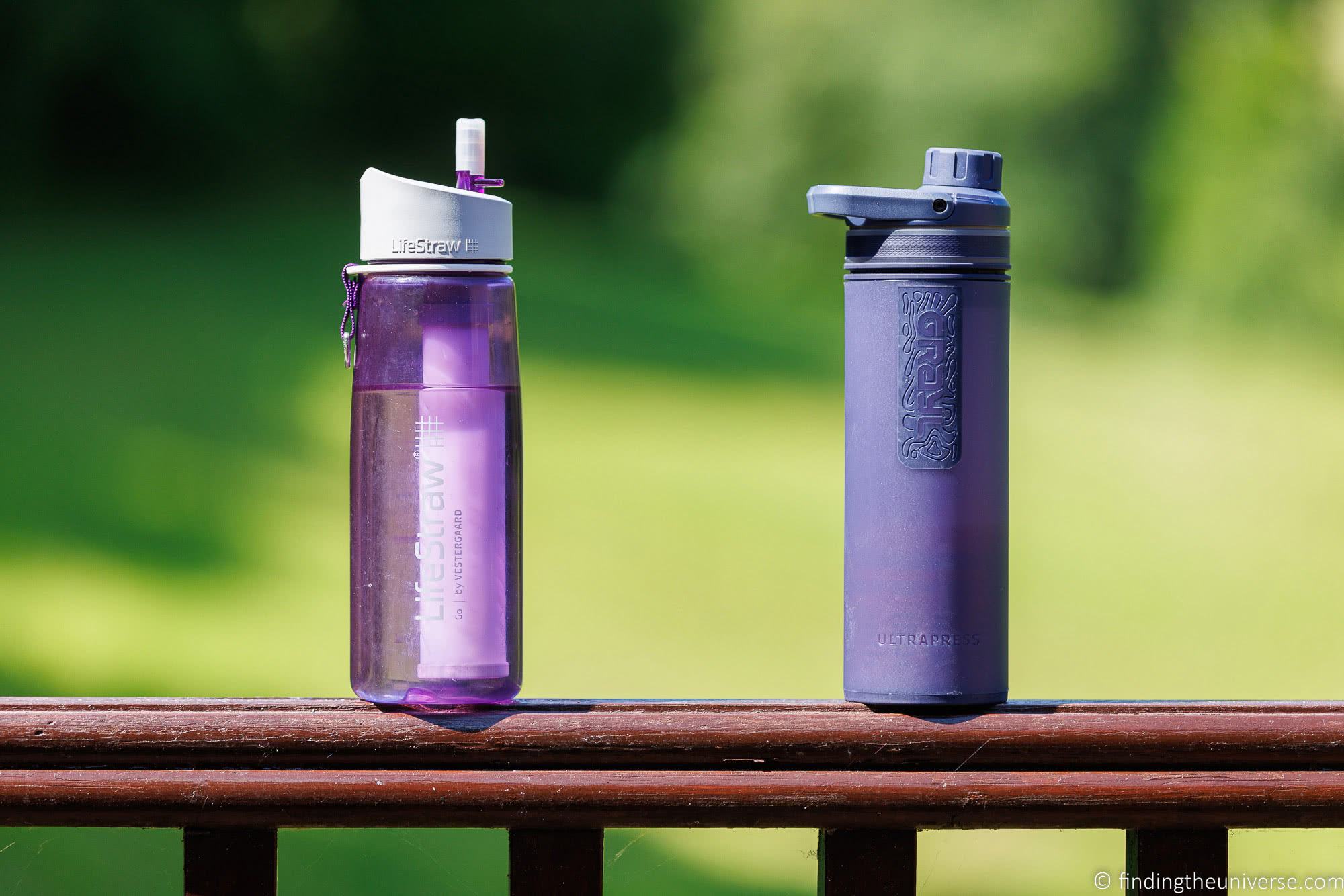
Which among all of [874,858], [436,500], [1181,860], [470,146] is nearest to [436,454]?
[436,500]

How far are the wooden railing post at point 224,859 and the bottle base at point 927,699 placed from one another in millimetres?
248

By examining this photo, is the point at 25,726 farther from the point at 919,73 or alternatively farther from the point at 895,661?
the point at 919,73

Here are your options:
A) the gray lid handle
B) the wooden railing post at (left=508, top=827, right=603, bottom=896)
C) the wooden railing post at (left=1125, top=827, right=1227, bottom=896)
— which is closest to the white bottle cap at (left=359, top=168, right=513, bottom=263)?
the gray lid handle

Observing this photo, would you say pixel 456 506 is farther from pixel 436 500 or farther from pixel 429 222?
pixel 429 222

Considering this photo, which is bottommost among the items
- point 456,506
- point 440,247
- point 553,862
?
point 553,862

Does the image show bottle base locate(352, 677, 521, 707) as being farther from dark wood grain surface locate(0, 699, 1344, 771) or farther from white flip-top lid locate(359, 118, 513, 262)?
white flip-top lid locate(359, 118, 513, 262)

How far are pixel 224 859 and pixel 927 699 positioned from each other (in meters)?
0.29

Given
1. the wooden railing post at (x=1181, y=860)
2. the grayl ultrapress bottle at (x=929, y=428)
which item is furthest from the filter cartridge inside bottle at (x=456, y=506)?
the wooden railing post at (x=1181, y=860)

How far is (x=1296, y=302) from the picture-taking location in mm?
2834

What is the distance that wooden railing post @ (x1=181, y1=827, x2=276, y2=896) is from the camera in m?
0.61

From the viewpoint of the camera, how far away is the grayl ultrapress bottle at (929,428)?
2.04 ft

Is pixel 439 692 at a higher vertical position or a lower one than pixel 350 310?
lower

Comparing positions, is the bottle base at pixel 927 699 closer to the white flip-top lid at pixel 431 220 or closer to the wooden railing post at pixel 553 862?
the wooden railing post at pixel 553 862

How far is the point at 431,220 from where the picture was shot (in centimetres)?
62
